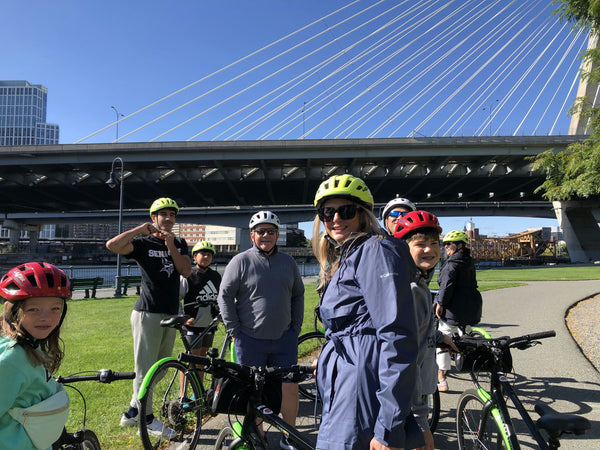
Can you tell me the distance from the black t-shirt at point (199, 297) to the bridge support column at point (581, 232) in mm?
66544

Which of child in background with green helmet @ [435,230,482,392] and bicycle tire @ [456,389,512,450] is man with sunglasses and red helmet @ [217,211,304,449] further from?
child in background with green helmet @ [435,230,482,392]

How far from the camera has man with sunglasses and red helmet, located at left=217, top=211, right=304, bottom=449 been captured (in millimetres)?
3727

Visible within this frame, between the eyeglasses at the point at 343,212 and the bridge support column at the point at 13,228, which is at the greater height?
the bridge support column at the point at 13,228

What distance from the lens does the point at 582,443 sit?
3871 millimetres

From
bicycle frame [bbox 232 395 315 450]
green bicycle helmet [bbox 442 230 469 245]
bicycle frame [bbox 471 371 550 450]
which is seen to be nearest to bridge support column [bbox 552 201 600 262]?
green bicycle helmet [bbox 442 230 469 245]

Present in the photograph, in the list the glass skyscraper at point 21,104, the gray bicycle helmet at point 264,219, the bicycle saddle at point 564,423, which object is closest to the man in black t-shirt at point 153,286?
the gray bicycle helmet at point 264,219

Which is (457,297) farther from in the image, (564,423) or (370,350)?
(370,350)

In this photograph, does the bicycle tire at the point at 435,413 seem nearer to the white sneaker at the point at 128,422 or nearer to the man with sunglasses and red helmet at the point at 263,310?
the man with sunglasses and red helmet at the point at 263,310

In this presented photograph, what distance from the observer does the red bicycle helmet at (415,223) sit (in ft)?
10.5

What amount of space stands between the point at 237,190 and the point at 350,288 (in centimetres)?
5154

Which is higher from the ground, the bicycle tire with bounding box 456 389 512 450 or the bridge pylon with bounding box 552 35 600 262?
the bridge pylon with bounding box 552 35 600 262

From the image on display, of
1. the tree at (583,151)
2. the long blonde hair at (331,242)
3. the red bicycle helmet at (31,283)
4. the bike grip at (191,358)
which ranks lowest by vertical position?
the bike grip at (191,358)

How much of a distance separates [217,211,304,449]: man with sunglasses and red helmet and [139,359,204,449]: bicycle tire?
0.62 meters

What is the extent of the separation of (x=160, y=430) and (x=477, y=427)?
9.13 feet
